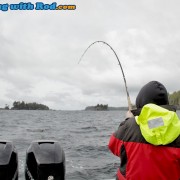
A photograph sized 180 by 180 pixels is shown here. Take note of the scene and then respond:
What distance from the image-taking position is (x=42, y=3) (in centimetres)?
986

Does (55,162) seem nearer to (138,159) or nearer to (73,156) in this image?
(138,159)

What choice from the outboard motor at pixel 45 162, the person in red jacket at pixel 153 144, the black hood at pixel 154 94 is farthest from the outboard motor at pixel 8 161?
the black hood at pixel 154 94

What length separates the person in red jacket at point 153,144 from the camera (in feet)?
8.11

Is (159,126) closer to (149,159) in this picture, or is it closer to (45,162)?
(149,159)

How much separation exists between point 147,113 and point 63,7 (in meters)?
8.61

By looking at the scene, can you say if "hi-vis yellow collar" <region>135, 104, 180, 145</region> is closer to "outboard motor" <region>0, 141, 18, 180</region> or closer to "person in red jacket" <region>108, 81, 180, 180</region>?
"person in red jacket" <region>108, 81, 180, 180</region>

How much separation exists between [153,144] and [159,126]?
0.50 feet

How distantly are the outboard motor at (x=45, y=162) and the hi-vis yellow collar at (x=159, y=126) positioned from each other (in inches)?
60.7

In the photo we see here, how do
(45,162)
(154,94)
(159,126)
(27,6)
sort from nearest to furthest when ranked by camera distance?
(159,126), (154,94), (45,162), (27,6)

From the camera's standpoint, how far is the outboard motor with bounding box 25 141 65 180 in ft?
12.1

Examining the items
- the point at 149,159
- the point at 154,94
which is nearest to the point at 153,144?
the point at 149,159

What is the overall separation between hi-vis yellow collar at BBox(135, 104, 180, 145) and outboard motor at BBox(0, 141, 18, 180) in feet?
6.13

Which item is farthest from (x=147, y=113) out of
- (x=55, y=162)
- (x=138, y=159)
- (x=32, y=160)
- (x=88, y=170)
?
(x=88, y=170)

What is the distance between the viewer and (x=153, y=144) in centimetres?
250
